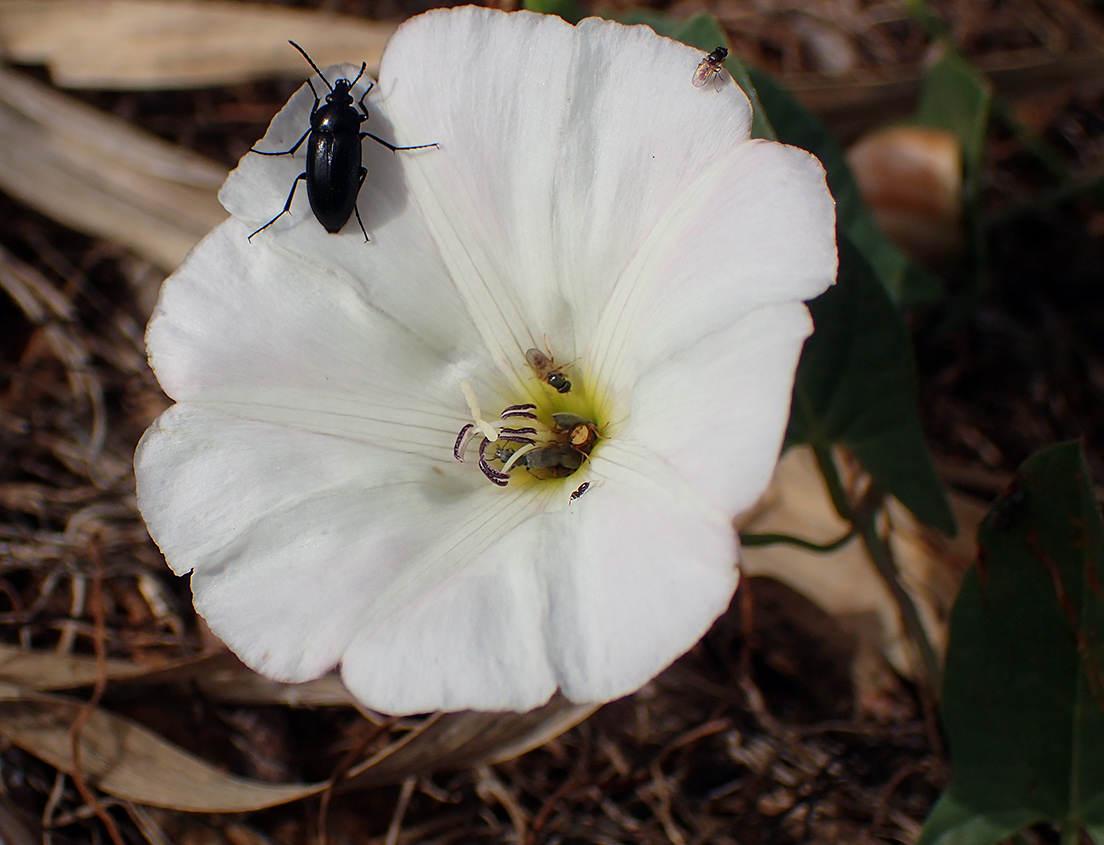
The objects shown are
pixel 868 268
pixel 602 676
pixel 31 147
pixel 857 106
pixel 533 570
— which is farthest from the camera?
pixel 857 106

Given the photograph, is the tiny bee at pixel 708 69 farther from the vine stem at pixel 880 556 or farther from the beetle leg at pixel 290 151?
the vine stem at pixel 880 556

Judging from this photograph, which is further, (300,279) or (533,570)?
(300,279)

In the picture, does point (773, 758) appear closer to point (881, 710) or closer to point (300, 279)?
point (881, 710)

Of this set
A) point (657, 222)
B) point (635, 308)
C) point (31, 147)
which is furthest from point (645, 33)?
point (31, 147)

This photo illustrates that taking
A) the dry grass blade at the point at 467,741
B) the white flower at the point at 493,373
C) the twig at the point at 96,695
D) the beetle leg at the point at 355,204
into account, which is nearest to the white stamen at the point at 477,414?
the white flower at the point at 493,373

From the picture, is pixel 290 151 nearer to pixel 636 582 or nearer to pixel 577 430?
pixel 577 430

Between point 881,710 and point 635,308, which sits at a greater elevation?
point 635,308

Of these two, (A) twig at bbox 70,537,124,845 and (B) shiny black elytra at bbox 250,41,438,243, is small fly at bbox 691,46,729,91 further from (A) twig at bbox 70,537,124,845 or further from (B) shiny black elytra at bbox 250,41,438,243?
(A) twig at bbox 70,537,124,845
